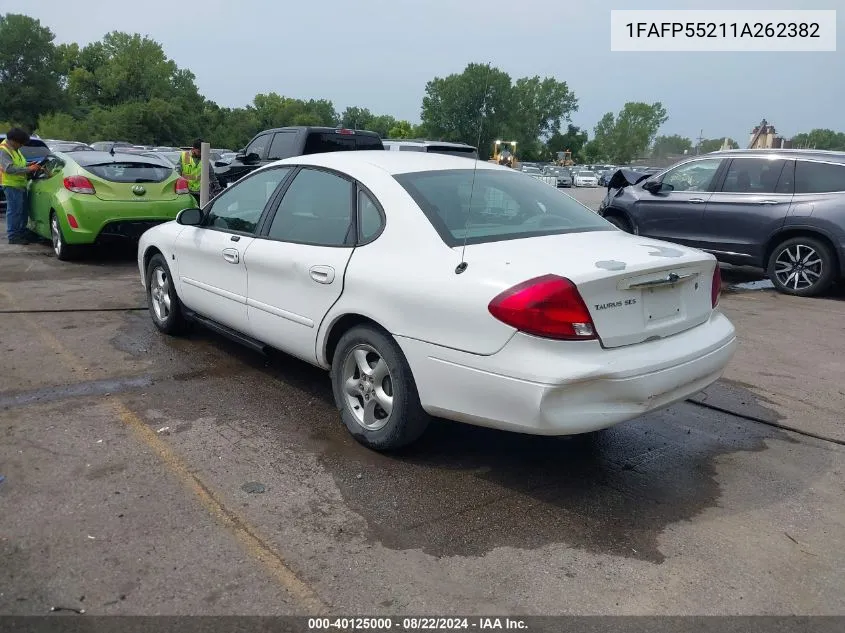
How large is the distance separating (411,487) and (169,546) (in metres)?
1.15

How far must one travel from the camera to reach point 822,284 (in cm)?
863

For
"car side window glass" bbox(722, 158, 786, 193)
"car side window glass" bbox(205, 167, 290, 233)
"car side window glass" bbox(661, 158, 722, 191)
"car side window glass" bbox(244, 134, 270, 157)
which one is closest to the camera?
"car side window glass" bbox(205, 167, 290, 233)

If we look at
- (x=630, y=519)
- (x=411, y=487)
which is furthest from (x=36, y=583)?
(x=630, y=519)

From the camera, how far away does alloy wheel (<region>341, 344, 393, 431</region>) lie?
3791mm

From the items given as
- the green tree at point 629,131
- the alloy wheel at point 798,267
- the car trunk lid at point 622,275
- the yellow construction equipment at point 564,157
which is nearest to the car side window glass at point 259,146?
the yellow construction equipment at point 564,157

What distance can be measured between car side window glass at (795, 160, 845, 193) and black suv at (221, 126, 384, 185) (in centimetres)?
665

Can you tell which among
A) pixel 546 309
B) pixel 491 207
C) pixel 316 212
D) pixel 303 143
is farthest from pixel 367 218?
pixel 303 143

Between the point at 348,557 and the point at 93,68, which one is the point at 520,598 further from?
the point at 93,68

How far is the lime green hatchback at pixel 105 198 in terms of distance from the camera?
911 centimetres

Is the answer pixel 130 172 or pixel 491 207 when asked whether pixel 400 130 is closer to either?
pixel 130 172

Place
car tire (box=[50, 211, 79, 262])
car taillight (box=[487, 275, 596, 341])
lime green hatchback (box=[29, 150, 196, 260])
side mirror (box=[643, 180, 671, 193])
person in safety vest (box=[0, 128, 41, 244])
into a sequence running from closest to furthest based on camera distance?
car taillight (box=[487, 275, 596, 341]), lime green hatchback (box=[29, 150, 196, 260]), car tire (box=[50, 211, 79, 262]), side mirror (box=[643, 180, 671, 193]), person in safety vest (box=[0, 128, 41, 244])

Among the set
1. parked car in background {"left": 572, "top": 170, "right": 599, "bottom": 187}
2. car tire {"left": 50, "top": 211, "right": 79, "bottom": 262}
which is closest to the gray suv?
car tire {"left": 50, "top": 211, "right": 79, "bottom": 262}

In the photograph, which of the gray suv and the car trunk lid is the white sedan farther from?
the gray suv

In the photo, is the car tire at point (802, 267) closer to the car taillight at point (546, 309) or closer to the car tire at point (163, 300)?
the car taillight at point (546, 309)
